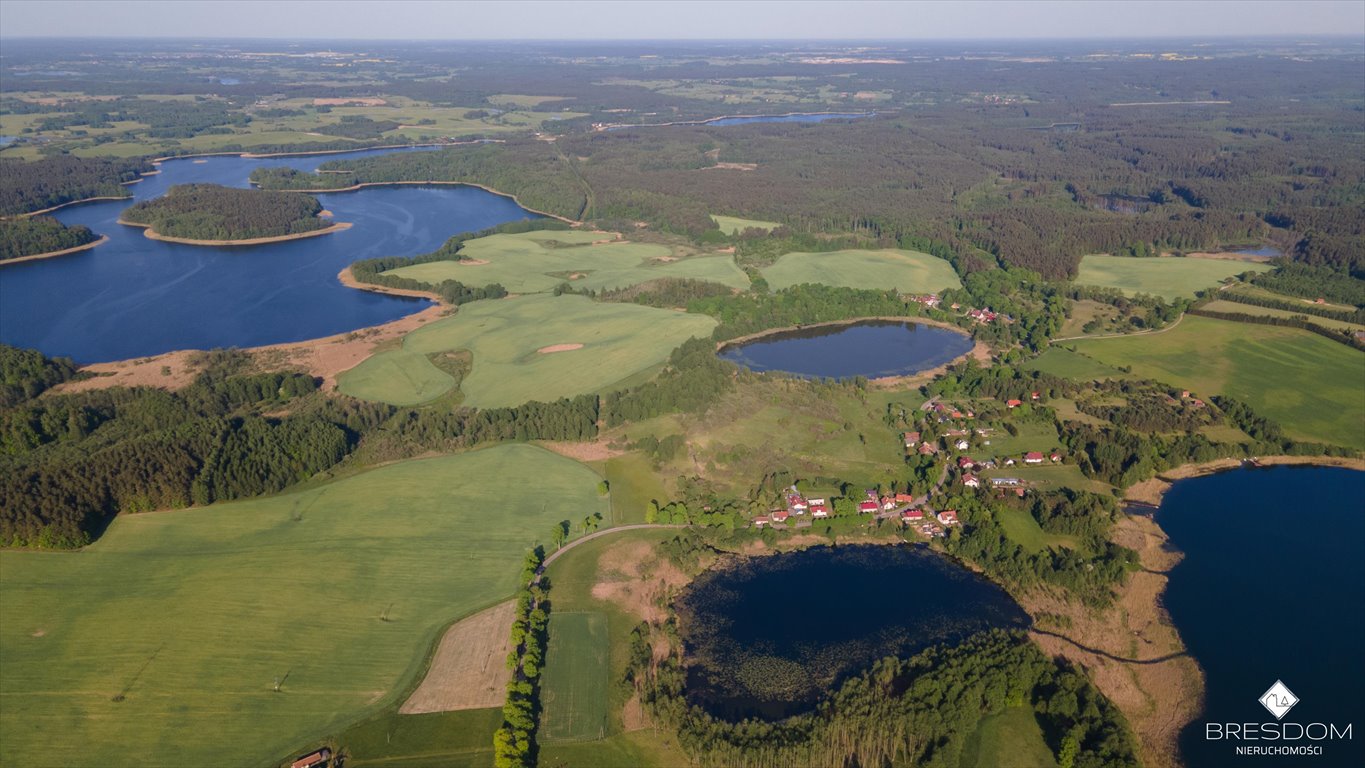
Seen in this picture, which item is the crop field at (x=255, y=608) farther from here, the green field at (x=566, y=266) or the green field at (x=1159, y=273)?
the green field at (x=1159, y=273)

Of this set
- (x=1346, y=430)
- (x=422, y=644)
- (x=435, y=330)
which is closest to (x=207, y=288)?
(x=435, y=330)

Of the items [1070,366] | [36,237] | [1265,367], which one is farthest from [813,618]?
[36,237]

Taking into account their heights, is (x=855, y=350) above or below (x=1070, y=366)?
below

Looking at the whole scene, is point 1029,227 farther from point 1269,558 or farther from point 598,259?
point 1269,558

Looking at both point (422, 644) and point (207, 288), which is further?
point (207, 288)

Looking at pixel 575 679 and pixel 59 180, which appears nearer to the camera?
pixel 575 679

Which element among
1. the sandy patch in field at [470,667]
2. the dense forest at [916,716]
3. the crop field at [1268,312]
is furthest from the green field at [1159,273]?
the sandy patch in field at [470,667]

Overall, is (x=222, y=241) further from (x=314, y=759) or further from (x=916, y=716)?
(x=916, y=716)
